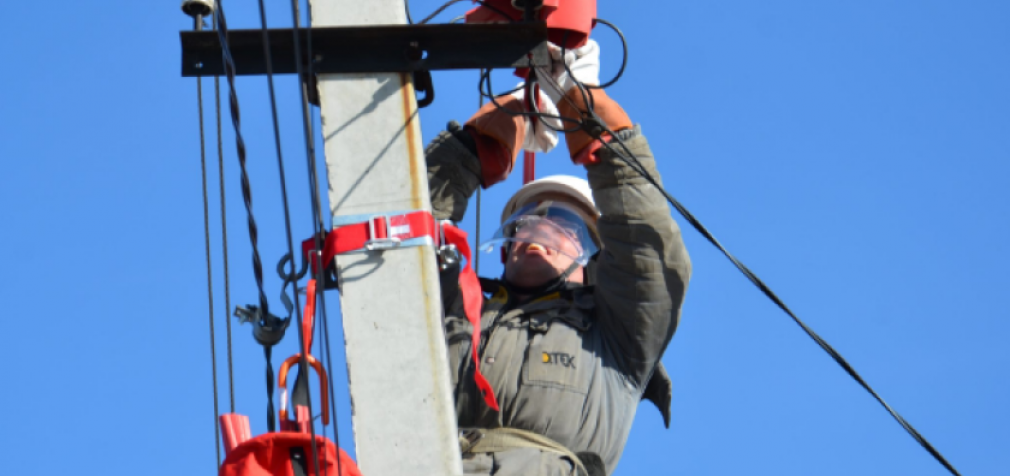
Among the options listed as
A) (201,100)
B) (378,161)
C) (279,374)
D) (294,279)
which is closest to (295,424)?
(279,374)

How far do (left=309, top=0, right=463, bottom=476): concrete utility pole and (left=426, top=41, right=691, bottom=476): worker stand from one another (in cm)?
125

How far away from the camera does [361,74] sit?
13.9 ft

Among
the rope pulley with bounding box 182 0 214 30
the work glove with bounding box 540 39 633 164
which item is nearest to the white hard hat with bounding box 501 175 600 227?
the work glove with bounding box 540 39 633 164

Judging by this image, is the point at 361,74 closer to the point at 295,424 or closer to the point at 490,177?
the point at 295,424

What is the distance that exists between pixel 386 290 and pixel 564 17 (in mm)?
1632

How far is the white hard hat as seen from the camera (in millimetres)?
6886

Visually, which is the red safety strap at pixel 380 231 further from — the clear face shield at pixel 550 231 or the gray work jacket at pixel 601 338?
the clear face shield at pixel 550 231

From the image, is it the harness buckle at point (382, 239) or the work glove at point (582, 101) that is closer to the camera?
the harness buckle at point (382, 239)

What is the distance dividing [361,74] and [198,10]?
84 cm

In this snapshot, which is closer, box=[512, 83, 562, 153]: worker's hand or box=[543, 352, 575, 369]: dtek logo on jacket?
box=[543, 352, 575, 369]: dtek logo on jacket

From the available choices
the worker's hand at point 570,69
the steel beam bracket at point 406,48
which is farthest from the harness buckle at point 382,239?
the worker's hand at point 570,69

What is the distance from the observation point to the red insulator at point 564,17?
517 cm

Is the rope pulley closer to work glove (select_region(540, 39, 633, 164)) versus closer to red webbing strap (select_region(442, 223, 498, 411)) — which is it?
red webbing strap (select_region(442, 223, 498, 411))

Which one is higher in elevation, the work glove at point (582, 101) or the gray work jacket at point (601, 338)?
the work glove at point (582, 101)
